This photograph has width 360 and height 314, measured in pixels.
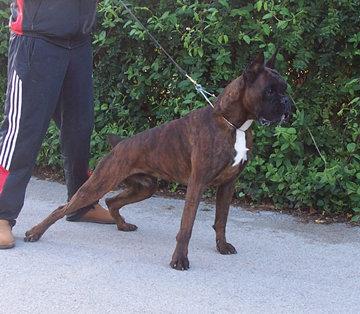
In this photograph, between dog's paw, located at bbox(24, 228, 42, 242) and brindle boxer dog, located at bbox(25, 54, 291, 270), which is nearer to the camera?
brindle boxer dog, located at bbox(25, 54, 291, 270)

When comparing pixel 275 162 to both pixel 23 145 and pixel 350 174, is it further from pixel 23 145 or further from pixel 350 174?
Answer: pixel 23 145

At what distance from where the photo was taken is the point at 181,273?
468cm

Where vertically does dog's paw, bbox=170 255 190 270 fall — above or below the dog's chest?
below

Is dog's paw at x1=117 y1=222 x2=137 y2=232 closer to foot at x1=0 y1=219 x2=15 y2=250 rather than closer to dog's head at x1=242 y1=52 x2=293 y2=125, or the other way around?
foot at x1=0 y1=219 x2=15 y2=250

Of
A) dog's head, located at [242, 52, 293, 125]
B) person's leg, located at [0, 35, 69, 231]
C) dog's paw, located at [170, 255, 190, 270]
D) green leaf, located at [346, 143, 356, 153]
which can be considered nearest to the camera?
dog's head, located at [242, 52, 293, 125]

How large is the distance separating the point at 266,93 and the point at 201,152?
60cm

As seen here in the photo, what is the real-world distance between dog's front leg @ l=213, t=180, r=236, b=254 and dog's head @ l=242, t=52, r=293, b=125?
71cm

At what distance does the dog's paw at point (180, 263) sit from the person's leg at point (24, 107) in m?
1.30

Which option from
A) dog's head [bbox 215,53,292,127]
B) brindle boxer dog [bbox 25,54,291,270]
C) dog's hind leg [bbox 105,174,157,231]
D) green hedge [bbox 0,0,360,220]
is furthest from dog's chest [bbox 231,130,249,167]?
green hedge [bbox 0,0,360,220]

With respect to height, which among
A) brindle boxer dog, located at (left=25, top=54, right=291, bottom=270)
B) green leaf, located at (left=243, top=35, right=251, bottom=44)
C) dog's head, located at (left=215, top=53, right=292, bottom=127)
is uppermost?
green leaf, located at (left=243, top=35, right=251, bottom=44)

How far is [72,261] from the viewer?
16.0ft

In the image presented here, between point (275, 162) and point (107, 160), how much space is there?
1.66 metres

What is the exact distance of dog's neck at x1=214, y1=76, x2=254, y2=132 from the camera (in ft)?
15.6

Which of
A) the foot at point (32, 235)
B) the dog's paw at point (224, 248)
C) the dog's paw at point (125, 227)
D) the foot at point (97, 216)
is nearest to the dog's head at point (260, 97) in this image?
the dog's paw at point (224, 248)
